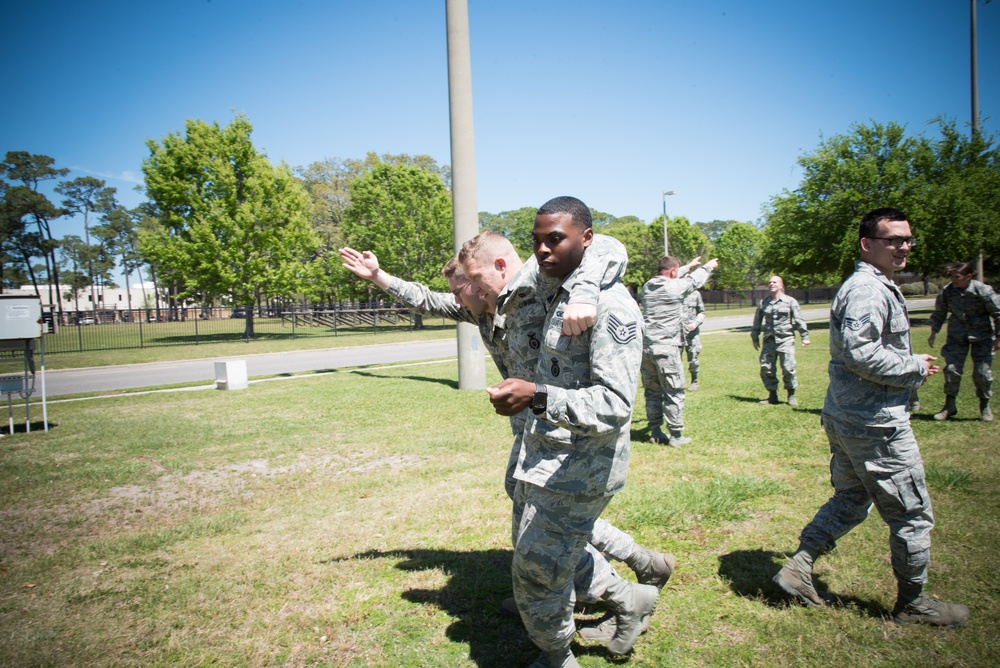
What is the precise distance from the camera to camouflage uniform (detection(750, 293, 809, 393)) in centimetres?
988

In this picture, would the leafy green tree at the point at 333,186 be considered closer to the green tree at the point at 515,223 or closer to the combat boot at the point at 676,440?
the green tree at the point at 515,223

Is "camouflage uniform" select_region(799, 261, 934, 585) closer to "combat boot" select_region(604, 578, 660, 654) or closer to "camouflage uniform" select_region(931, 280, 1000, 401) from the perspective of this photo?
"combat boot" select_region(604, 578, 660, 654)

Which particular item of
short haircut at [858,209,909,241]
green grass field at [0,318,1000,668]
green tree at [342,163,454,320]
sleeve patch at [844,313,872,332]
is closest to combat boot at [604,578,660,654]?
green grass field at [0,318,1000,668]

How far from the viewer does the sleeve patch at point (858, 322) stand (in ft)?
10.9

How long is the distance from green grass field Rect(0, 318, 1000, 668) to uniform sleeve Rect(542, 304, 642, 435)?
1673mm

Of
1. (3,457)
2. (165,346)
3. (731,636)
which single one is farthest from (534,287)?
(165,346)

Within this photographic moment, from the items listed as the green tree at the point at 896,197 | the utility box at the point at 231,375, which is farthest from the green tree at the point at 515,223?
the utility box at the point at 231,375

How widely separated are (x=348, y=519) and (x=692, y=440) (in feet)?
15.2

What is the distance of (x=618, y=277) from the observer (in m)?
2.67

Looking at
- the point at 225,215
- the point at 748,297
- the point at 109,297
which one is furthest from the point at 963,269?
the point at 109,297

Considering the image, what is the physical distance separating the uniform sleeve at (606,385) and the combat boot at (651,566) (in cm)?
135

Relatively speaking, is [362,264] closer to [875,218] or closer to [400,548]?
[400,548]

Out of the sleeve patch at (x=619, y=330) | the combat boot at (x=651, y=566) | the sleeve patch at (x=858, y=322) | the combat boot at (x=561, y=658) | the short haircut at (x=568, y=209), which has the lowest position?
the combat boot at (x=561, y=658)

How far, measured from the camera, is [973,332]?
8.38 meters
